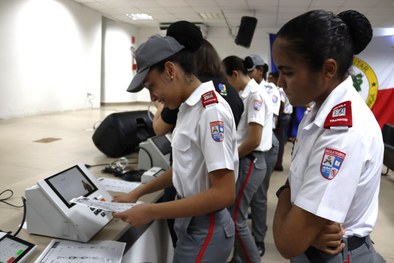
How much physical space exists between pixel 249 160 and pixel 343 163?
1278 mm

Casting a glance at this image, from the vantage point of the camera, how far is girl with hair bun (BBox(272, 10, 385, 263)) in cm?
55

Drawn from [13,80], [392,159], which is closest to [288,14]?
[392,159]

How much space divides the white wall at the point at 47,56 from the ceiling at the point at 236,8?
786 millimetres

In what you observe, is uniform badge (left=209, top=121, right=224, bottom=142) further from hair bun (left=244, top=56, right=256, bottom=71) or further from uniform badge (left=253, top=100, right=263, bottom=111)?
hair bun (left=244, top=56, right=256, bottom=71)

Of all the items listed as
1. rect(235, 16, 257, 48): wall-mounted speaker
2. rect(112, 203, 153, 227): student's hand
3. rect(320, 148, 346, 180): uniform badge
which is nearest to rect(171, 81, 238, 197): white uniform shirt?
rect(112, 203, 153, 227): student's hand

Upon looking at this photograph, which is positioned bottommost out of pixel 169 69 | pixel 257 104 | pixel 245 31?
pixel 257 104

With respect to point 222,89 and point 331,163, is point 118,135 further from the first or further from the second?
point 331,163

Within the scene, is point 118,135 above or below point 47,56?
below

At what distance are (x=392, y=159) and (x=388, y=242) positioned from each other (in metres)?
1.58

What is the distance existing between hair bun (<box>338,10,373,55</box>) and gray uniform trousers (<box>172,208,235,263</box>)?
0.62 meters

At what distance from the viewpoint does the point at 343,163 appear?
21.2 inches

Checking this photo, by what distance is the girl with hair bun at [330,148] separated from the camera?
1.81 ft

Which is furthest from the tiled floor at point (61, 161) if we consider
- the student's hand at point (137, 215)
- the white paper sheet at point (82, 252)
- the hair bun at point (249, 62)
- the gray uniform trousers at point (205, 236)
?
the hair bun at point (249, 62)

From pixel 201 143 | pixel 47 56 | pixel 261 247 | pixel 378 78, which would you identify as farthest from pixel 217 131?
pixel 378 78
